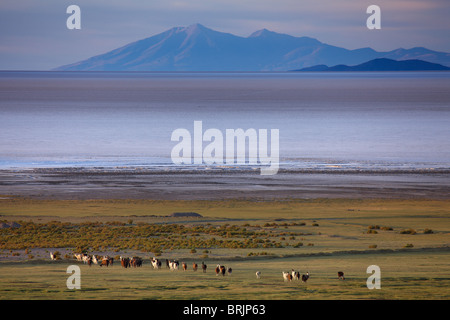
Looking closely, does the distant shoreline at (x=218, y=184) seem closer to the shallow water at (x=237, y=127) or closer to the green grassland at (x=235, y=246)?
the green grassland at (x=235, y=246)

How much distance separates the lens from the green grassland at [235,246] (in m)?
17.5

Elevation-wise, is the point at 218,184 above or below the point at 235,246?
above

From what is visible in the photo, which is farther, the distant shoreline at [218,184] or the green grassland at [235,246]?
the distant shoreline at [218,184]

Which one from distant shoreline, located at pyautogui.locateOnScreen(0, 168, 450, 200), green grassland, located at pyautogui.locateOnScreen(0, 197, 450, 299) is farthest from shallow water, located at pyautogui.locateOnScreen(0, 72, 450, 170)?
green grassland, located at pyautogui.locateOnScreen(0, 197, 450, 299)

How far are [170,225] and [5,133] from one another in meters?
61.7

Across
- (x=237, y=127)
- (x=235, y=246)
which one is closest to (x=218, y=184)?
(x=235, y=246)

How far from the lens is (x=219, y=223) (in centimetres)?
3344

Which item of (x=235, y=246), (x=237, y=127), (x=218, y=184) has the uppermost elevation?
(x=237, y=127)

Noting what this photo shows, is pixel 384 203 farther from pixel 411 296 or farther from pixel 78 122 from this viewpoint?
pixel 78 122

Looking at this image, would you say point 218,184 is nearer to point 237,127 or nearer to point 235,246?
point 235,246

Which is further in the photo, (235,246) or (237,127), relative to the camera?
(237,127)

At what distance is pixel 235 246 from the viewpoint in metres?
27.5

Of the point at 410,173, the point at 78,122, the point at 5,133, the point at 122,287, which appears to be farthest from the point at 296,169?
the point at 78,122

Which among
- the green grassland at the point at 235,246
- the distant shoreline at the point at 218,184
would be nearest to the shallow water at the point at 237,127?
the distant shoreline at the point at 218,184
